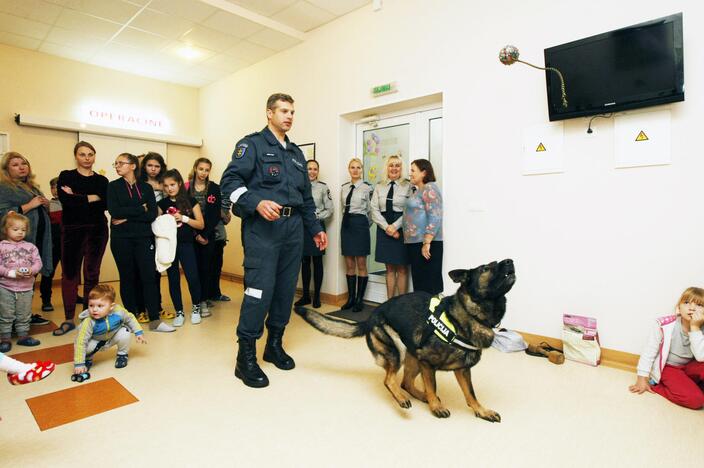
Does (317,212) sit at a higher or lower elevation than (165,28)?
lower

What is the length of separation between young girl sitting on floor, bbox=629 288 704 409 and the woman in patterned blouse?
1.57 metres

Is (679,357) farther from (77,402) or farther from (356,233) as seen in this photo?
(77,402)

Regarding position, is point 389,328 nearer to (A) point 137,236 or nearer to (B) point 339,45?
(A) point 137,236

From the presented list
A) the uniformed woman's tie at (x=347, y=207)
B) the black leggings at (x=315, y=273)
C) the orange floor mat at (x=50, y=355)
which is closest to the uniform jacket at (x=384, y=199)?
the uniformed woman's tie at (x=347, y=207)

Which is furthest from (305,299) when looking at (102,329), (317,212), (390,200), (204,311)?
(102,329)

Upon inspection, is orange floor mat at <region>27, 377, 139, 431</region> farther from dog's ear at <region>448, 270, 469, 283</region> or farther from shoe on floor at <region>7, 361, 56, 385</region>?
dog's ear at <region>448, 270, 469, 283</region>

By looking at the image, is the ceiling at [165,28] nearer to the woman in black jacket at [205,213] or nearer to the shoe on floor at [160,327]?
the woman in black jacket at [205,213]

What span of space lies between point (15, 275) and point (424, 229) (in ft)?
10.2

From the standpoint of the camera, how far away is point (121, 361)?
8.64 feet

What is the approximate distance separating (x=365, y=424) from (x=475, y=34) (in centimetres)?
307

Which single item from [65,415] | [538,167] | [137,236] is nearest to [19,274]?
[137,236]

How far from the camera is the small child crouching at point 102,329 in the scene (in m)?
2.47

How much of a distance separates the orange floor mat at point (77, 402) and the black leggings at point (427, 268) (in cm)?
235

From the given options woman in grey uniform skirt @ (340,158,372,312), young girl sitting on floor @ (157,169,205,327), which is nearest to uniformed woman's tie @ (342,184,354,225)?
woman in grey uniform skirt @ (340,158,372,312)
